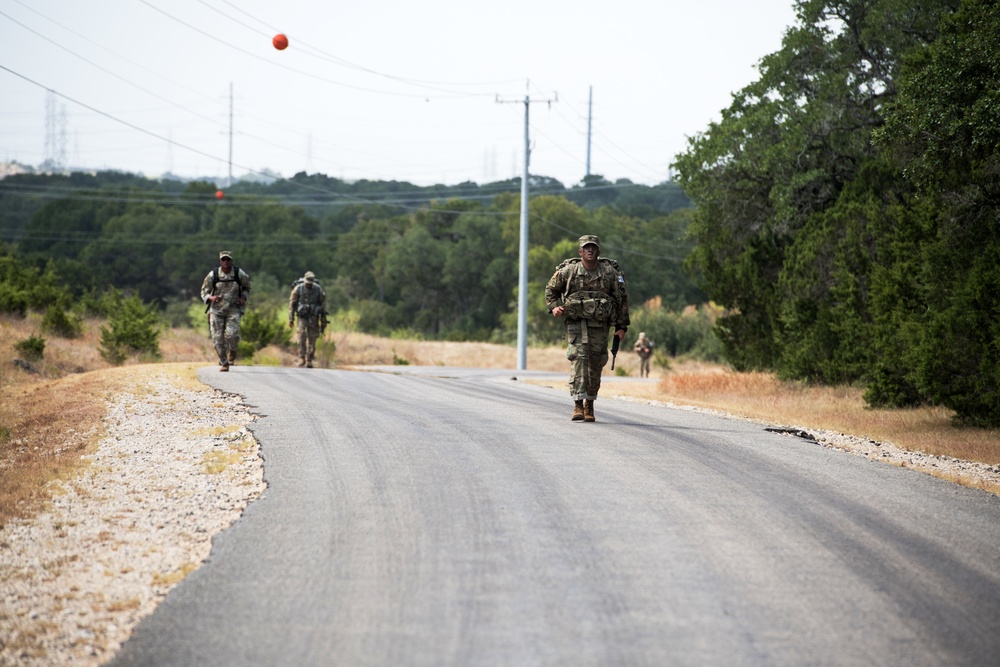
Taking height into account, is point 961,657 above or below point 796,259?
below

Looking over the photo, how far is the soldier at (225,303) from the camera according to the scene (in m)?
20.9

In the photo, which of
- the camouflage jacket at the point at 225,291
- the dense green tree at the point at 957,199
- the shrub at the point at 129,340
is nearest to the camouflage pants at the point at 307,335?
the shrub at the point at 129,340

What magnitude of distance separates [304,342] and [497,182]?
79707 millimetres

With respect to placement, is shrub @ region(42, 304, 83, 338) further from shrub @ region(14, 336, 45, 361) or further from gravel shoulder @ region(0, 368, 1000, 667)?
gravel shoulder @ region(0, 368, 1000, 667)

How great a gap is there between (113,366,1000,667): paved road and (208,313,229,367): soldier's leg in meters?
10.2

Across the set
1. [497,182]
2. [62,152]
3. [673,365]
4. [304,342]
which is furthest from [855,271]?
[62,152]

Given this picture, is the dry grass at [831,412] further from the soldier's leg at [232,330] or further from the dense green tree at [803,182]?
the soldier's leg at [232,330]

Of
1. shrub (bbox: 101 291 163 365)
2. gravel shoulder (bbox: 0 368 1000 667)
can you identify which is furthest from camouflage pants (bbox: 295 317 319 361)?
gravel shoulder (bbox: 0 368 1000 667)

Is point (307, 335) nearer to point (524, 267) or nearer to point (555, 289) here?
point (555, 289)

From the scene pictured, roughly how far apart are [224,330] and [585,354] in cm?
1037

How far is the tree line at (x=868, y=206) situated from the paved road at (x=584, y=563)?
19.2 ft

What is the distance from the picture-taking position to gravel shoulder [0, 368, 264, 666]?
5539 millimetres

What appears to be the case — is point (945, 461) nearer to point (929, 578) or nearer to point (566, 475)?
point (566, 475)

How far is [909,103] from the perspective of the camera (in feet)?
48.6
